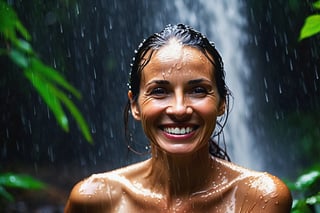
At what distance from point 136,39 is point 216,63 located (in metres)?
6.39

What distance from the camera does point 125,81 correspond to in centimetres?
884

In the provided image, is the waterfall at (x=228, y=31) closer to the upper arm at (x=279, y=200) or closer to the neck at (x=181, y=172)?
the neck at (x=181, y=172)

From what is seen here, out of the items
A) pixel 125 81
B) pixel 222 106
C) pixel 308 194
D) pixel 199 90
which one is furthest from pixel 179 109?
pixel 125 81

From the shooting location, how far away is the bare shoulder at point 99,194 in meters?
2.68

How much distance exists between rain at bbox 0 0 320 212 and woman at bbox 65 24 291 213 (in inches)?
218

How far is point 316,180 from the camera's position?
3186 mm

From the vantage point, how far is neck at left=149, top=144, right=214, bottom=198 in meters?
2.54

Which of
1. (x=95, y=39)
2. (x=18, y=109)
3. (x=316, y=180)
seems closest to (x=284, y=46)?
(x=95, y=39)

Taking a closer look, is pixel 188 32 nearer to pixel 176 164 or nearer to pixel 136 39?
pixel 176 164

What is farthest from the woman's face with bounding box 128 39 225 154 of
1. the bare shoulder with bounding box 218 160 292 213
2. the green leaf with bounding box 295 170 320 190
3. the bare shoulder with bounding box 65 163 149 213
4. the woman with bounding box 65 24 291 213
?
the green leaf with bounding box 295 170 320 190

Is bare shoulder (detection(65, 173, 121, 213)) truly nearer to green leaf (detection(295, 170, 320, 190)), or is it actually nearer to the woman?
the woman

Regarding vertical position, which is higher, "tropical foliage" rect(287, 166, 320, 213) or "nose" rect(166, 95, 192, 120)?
"nose" rect(166, 95, 192, 120)

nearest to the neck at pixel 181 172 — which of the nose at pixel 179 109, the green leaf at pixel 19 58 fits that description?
the nose at pixel 179 109

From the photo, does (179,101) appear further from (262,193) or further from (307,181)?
(307,181)
